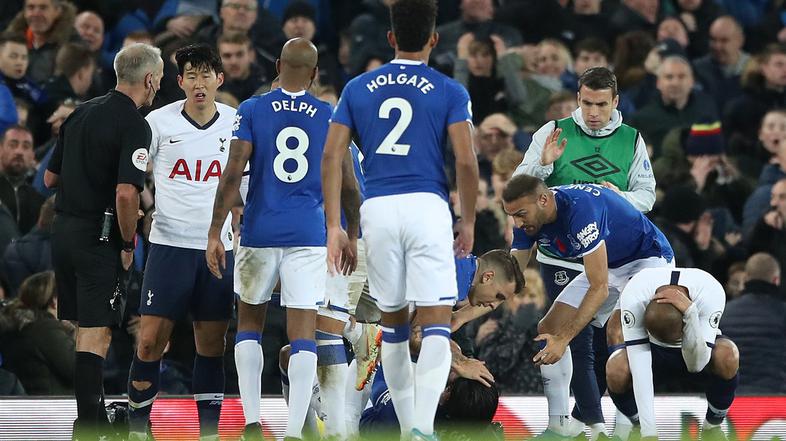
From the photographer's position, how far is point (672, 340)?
302 inches

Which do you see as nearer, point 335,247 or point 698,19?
point 335,247

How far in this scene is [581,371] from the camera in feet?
27.5

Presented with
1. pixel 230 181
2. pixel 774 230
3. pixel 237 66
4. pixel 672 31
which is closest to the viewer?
pixel 230 181

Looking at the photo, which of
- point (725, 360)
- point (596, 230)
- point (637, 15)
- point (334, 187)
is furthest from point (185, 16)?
point (725, 360)

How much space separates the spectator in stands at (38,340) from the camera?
32.6 ft

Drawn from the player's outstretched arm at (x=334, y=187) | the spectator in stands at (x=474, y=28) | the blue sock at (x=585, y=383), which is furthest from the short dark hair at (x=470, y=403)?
the spectator in stands at (x=474, y=28)

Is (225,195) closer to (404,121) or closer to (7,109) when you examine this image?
(404,121)

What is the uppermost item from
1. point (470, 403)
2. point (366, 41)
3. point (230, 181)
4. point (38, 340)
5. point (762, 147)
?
point (366, 41)

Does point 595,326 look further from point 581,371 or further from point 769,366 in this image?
point 769,366

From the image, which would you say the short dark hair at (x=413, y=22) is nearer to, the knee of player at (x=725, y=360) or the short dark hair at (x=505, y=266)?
the short dark hair at (x=505, y=266)

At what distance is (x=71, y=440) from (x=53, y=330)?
2.43m

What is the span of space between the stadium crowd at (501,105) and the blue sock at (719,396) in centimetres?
263

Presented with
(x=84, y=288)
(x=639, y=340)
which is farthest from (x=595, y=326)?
(x=84, y=288)

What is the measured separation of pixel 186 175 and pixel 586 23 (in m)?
7.28
